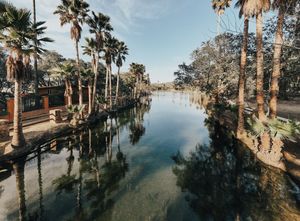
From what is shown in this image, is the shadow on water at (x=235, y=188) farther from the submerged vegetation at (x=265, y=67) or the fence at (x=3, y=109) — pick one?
the fence at (x=3, y=109)

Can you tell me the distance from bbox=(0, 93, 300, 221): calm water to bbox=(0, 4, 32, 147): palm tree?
3485 millimetres

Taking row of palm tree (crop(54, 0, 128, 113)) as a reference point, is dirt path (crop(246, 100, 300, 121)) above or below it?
below

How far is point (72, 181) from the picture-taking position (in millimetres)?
9430

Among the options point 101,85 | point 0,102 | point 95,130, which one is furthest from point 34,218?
point 101,85

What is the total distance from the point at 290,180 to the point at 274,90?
6026 mm

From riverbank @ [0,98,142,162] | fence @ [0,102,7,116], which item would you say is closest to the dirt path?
riverbank @ [0,98,142,162]

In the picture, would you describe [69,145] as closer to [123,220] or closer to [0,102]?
[123,220]

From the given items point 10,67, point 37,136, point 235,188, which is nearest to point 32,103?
point 37,136

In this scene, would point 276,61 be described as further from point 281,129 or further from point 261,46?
point 281,129

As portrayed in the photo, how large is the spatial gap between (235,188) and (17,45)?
51.7 feet

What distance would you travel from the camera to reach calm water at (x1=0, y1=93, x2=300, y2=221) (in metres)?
6.91

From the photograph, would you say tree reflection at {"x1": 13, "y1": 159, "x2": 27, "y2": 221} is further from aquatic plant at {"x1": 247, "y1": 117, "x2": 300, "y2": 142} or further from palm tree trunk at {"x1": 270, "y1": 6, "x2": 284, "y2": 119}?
palm tree trunk at {"x1": 270, "y1": 6, "x2": 284, "y2": 119}

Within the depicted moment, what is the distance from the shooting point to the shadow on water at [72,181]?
6.94m

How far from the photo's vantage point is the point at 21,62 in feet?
39.2
